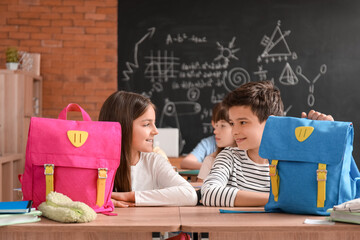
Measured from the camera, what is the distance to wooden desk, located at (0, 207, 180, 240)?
1.44 m

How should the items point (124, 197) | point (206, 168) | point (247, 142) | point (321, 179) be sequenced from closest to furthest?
point (321, 179) → point (124, 197) → point (247, 142) → point (206, 168)

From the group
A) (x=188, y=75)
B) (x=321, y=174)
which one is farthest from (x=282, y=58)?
(x=321, y=174)

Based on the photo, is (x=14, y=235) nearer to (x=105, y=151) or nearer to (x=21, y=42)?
(x=105, y=151)

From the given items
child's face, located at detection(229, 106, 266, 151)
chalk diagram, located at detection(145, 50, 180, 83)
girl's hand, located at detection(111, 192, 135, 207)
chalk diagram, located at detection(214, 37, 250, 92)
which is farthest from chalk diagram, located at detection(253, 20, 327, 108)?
girl's hand, located at detection(111, 192, 135, 207)

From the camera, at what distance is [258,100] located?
82.8 inches

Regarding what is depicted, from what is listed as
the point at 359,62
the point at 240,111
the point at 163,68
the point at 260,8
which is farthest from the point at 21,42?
the point at 240,111

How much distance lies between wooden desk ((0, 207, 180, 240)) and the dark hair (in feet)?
2.37

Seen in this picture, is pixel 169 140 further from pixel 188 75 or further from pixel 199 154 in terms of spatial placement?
pixel 188 75

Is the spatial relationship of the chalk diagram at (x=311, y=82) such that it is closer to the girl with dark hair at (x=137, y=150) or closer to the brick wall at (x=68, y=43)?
the brick wall at (x=68, y=43)

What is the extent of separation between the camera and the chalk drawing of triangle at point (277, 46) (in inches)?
227

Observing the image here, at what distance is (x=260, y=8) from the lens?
19.0 ft

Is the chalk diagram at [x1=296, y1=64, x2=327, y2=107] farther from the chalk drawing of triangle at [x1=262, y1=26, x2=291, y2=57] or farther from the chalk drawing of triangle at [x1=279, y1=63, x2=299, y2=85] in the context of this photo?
the chalk drawing of triangle at [x1=262, y1=26, x2=291, y2=57]

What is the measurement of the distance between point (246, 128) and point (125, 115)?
0.53m

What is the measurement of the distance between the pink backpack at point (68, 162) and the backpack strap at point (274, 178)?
21.1 inches
